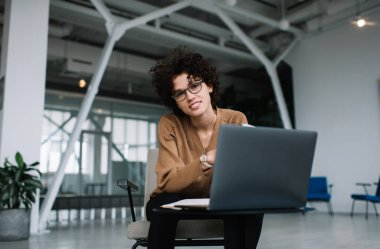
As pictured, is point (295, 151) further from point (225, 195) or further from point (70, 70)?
point (70, 70)

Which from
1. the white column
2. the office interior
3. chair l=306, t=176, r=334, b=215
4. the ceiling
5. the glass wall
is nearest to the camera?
the white column

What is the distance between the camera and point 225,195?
100 centimetres

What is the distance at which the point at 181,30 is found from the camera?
29.6 feet

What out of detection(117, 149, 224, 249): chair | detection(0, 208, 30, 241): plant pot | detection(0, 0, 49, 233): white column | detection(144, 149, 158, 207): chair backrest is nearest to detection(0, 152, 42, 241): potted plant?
detection(0, 208, 30, 241): plant pot

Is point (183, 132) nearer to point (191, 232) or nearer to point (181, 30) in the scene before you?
point (191, 232)

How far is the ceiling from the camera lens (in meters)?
7.64

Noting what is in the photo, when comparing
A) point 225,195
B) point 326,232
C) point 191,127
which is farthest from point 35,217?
point 225,195

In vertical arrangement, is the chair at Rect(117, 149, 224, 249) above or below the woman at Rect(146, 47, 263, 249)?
below

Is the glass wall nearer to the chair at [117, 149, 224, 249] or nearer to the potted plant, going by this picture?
the potted plant

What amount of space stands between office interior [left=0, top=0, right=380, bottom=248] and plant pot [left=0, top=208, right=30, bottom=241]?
0.61m

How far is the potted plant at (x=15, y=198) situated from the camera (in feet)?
14.8

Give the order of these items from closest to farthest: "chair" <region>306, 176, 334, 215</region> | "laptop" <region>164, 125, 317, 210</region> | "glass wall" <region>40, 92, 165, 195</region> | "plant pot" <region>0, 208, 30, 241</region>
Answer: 1. "laptop" <region>164, 125, 317, 210</region>
2. "plant pot" <region>0, 208, 30, 241</region>
3. "chair" <region>306, 176, 334, 215</region>
4. "glass wall" <region>40, 92, 165, 195</region>

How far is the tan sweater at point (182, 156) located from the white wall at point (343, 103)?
285 inches

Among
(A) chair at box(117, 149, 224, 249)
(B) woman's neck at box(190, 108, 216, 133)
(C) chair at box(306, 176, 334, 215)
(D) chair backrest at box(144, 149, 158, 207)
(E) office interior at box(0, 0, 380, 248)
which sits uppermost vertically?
(E) office interior at box(0, 0, 380, 248)
